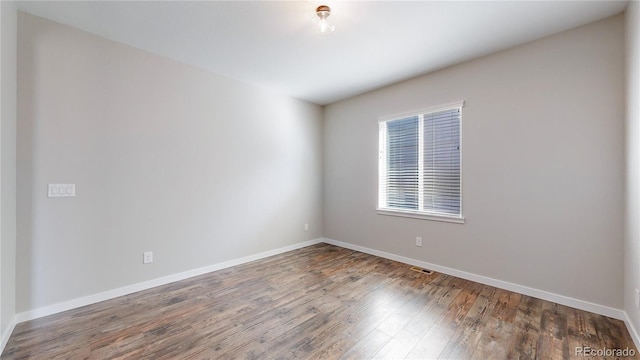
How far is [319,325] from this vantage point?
2.13m

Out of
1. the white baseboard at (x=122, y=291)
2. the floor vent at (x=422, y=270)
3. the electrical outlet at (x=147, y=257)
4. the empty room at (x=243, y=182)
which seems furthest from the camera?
the floor vent at (x=422, y=270)

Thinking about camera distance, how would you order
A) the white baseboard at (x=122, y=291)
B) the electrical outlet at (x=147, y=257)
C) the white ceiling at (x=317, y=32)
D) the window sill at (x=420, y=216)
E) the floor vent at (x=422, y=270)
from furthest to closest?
1. the floor vent at (x=422, y=270)
2. the window sill at (x=420, y=216)
3. the electrical outlet at (x=147, y=257)
4. the white baseboard at (x=122, y=291)
5. the white ceiling at (x=317, y=32)

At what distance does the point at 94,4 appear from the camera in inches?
82.4

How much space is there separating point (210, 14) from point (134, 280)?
2.78 m

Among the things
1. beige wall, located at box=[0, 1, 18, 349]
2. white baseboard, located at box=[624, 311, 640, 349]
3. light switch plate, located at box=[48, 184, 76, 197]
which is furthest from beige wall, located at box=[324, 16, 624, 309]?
beige wall, located at box=[0, 1, 18, 349]

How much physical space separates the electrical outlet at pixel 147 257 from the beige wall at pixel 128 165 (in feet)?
0.14

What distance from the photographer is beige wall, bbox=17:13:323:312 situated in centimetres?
225

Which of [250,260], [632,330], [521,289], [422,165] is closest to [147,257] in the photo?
[250,260]

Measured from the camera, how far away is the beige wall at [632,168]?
73.6 inches

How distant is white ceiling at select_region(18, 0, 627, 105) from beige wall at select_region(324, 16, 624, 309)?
Answer: 28 centimetres

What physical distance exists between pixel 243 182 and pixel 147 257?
1.45 metres

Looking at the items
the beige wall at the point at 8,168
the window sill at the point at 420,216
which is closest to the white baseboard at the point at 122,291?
the beige wall at the point at 8,168

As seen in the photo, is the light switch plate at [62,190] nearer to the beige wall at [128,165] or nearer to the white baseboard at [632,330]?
the beige wall at [128,165]

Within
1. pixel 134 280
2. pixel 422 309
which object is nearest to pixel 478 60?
pixel 422 309
